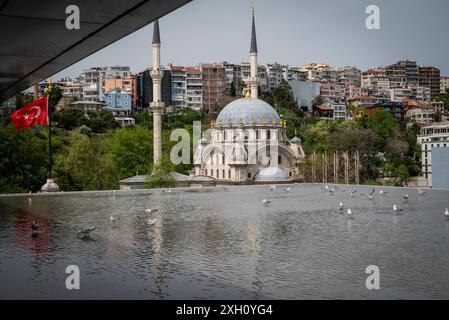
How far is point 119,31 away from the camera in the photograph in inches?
355

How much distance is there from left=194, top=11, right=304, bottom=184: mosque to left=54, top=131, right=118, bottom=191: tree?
21627 millimetres

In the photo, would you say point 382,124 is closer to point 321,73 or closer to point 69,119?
point 69,119

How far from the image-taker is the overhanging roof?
7.75 metres

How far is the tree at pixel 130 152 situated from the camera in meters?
62.2

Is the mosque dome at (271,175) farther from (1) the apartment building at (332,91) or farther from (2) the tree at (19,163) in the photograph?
(1) the apartment building at (332,91)

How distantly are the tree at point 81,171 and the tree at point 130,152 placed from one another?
15154 millimetres

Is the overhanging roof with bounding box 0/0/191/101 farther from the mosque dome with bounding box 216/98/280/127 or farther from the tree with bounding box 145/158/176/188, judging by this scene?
the mosque dome with bounding box 216/98/280/127

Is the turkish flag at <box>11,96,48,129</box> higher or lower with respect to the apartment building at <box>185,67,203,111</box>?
lower

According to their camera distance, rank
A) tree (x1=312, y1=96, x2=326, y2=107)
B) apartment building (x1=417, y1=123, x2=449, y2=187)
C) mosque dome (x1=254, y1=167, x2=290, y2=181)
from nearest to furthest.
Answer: mosque dome (x1=254, y1=167, x2=290, y2=181)
apartment building (x1=417, y1=123, x2=449, y2=187)
tree (x1=312, y1=96, x2=326, y2=107)

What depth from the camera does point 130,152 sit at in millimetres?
63062

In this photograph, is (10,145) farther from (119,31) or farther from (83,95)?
(83,95)

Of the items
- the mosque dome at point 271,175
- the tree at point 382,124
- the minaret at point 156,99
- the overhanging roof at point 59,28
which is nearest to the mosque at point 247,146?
the mosque dome at point 271,175

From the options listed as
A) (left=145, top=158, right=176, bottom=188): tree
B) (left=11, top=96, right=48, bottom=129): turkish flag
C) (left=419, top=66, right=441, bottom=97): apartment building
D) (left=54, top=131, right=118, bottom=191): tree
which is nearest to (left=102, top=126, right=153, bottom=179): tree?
(left=145, top=158, right=176, bottom=188): tree
